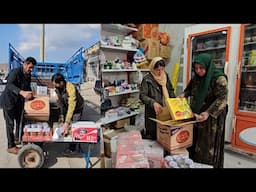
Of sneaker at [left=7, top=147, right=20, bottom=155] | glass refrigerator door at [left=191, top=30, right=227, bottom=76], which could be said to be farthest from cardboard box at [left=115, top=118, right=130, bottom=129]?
glass refrigerator door at [left=191, top=30, right=227, bottom=76]

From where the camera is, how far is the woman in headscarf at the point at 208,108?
4.12ft

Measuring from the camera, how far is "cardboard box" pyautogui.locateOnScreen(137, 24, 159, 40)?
92.5 inches

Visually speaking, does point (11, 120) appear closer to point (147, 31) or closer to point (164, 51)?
point (147, 31)

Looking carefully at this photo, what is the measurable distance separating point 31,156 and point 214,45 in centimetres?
231

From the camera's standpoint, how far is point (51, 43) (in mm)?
1350

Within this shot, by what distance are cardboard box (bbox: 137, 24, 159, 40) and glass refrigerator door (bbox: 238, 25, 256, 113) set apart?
1.01 m

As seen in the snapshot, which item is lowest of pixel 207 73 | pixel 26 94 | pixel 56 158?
pixel 56 158

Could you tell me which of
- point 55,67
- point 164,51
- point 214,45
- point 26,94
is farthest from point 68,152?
point 214,45

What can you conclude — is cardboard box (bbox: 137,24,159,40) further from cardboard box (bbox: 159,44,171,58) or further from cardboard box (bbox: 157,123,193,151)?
cardboard box (bbox: 157,123,193,151)

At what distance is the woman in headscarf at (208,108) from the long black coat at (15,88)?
119cm

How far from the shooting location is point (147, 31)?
7.84ft
